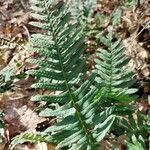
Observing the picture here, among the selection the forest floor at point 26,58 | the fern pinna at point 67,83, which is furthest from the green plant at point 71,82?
the forest floor at point 26,58

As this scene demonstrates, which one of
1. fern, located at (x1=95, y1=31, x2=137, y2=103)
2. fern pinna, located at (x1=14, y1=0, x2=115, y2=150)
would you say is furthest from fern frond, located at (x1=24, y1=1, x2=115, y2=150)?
fern, located at (x1=95, y1=31, x2=137, y2=103)

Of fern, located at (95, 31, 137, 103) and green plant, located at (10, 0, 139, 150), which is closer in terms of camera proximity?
green plant, located at (10, 0, 139, 150)

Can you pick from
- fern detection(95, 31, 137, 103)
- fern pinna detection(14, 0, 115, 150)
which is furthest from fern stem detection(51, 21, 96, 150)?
fern detection(95, 31, 137, 103)

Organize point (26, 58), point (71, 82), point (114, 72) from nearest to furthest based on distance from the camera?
point (71, 82) → point (114, 72) → point (26, 58)

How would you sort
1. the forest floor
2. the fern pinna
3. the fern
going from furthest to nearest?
the forest floor, the fern, the fern pinna

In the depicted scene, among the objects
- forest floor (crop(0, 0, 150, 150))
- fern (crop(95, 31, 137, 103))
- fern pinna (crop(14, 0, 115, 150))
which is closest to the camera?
fern pinna (crop(14, 0, 115, 150))

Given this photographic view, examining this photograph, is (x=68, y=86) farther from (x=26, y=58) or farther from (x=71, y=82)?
(x=26, y=58)

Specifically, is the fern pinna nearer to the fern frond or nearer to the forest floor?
the fern frond

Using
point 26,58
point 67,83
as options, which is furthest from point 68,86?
point 26,58

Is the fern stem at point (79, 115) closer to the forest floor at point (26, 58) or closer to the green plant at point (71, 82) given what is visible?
the green plant at point (71, 82)
